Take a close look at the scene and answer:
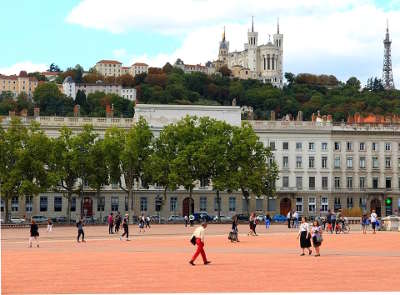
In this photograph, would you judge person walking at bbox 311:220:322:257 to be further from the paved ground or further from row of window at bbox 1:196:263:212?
row of window at bbox 1:196:263:212

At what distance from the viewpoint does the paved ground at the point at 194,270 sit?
26.5 meters

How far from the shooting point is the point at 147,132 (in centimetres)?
10406

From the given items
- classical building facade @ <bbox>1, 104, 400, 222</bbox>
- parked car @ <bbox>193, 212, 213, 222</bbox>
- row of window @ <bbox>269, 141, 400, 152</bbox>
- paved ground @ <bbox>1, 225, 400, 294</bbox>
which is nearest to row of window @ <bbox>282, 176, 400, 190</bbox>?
classical building facade @ <bbox>1, 104, 400, 222</bbox>

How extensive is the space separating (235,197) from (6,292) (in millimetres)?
97518

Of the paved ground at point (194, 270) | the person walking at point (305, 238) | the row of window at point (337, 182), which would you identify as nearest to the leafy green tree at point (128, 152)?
the row of window at point (337, 182)

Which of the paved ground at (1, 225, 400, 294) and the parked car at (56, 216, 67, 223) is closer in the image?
the paved ground at (1, 225, 400, 294)

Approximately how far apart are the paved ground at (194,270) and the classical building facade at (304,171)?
72689mm

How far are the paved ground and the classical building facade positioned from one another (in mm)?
72689

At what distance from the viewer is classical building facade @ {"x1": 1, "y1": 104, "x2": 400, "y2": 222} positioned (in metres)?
119

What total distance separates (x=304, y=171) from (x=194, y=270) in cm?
9409

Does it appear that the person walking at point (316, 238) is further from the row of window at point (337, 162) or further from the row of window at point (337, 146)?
the row of window at point (337, 162)

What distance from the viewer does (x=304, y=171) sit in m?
125

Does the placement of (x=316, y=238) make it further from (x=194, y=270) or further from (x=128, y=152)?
(x=128, y=152)

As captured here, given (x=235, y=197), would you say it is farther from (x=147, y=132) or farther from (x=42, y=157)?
(x=42, y=157)
